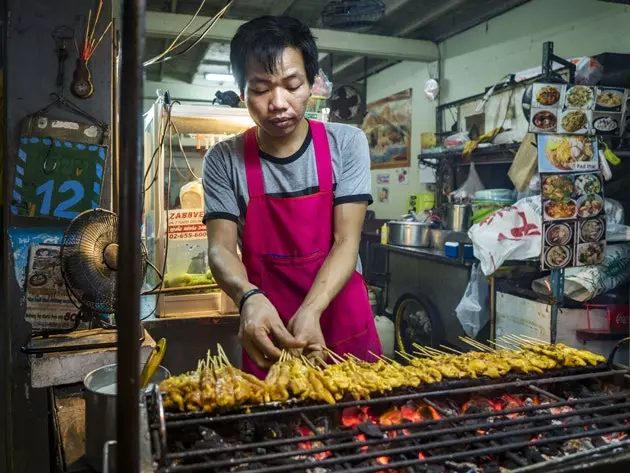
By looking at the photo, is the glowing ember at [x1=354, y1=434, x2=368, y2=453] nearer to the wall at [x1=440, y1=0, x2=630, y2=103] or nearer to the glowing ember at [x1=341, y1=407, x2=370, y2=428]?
the glowing ember at [x1=341, y1=407, x2=370, y2=428]

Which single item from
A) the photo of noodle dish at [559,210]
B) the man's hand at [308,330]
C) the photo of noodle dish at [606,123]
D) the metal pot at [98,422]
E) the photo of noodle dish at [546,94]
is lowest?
the metal pot at [98,422]

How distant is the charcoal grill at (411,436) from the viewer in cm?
139

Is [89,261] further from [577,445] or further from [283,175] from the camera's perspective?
[577,445]

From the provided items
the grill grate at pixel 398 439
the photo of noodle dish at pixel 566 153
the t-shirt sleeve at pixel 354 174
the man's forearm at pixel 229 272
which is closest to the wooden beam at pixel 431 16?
the photo of noodle dish at pixel 566 153

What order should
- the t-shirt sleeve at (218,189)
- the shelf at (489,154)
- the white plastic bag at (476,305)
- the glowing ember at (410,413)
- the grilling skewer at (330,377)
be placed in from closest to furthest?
the grilling skewer at (330,377) < the glowing ember at (410,413) < the t-shirt sleeve at (218,189) < the white plastic bag at (476,305) < the shelf at (489,154)

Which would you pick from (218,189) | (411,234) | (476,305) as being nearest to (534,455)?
(218,189)

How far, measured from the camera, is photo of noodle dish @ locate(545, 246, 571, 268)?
4.57 meters

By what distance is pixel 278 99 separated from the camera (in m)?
2.31

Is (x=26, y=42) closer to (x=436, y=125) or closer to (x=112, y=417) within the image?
(x=112, y=417)

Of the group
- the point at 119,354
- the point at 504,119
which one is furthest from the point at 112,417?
the point at 504,119

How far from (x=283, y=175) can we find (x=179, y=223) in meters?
2.33

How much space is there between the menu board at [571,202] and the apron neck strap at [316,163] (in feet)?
8.79

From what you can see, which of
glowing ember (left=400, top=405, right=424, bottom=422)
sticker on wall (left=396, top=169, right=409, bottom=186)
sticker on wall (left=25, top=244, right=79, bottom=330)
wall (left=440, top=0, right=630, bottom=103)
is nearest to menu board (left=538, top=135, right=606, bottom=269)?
wall (left=440, top=0, right=630, bottom=103)

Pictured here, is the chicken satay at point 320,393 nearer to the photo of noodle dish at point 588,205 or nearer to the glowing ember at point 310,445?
the glowing ember at point 310,445
